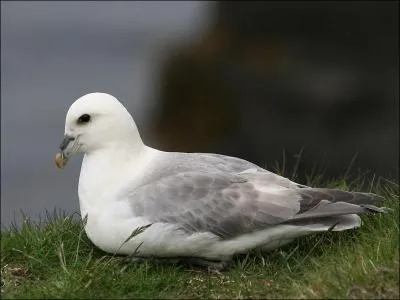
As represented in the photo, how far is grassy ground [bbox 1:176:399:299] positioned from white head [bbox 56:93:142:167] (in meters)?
0.52

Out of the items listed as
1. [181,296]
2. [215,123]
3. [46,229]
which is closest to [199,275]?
[181,296]

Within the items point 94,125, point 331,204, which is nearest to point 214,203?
point 331,204

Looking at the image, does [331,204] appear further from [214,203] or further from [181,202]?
[181,202]

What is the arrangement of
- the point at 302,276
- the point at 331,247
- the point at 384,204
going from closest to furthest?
the point at 302,276 < the point at 331,247 < the point at 384,204

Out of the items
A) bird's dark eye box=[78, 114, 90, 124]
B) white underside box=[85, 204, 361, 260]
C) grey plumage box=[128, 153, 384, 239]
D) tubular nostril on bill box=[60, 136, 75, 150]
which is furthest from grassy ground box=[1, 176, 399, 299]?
bird's dark eye box=[78, 114, 90, 124]

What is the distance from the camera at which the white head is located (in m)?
6.10

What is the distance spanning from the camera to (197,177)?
599 cm

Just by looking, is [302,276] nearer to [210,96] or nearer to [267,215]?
[267,215]

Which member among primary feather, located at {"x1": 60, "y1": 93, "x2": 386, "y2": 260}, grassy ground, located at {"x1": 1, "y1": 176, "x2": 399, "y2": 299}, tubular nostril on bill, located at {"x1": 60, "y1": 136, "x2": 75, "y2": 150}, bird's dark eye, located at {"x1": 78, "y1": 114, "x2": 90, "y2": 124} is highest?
bird's dark eye, located at {"x1": 78, "y1": 114, "x2": 90, "y2": 124}

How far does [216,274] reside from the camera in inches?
232

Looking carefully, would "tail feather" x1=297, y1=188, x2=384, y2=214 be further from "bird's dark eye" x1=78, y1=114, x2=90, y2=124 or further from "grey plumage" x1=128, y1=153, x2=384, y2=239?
"bird's dark eye" x1=78, y1=114, x2=90, y2=124

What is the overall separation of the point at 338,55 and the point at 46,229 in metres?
9.08

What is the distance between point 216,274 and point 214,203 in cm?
39

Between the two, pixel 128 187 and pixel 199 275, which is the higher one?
pixel 128 187
